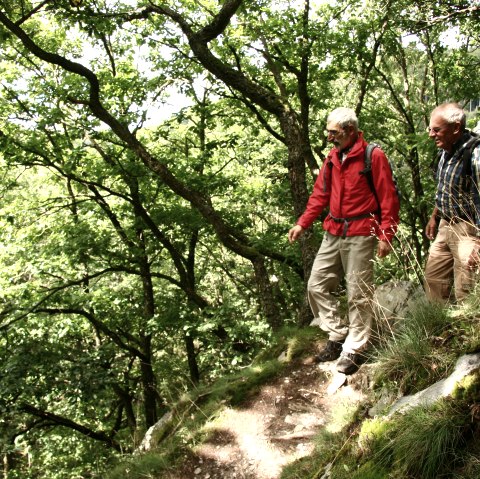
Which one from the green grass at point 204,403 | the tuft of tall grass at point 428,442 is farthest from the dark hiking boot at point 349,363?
the tuft of tall grass at point 428,442

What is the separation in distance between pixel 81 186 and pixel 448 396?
11.1 m

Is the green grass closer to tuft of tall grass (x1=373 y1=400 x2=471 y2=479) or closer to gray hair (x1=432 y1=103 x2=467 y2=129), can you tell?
tuft of tall grass (x1=373 y1=400 x2=471 y2=479)

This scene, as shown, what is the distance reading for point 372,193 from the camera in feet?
13.6

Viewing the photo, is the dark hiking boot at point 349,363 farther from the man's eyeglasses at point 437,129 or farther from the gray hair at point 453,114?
the gray hair at point 453,114

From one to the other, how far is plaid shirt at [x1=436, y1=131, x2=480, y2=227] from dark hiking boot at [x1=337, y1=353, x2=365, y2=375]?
160cm

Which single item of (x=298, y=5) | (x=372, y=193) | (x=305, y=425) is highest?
(x=298, y=5)

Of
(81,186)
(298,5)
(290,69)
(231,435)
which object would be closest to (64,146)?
(81,186)

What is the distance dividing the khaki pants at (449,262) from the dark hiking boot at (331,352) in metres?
1.18

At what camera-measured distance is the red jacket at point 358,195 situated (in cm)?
403

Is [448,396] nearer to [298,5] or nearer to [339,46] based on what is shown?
[339,46]

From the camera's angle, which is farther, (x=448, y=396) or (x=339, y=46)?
(x=339, y=46)

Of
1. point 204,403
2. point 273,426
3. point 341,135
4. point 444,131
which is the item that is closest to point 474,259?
point 444,131

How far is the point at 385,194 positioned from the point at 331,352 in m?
1.92

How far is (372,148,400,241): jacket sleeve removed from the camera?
4016 millimetres
